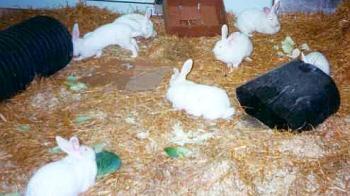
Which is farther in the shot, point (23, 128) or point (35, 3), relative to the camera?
point (35, 3)

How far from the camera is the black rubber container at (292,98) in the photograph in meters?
3.16

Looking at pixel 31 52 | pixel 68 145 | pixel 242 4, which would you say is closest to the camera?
pixel 68 145

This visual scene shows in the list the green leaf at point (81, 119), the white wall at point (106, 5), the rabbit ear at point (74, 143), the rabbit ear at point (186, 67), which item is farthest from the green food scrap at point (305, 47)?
the rabbit ear at point (74, 143)

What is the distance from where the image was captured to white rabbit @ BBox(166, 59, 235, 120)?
3289 millimetres

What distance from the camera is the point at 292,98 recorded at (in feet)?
10.5

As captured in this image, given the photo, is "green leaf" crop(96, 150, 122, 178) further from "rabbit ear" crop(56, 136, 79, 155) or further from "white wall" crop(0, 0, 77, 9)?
"white wall" crop(0, 0, 77, 9)

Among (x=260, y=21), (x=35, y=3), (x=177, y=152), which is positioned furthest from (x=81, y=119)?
(x=35, y=3)

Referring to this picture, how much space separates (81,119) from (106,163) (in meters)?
0.67

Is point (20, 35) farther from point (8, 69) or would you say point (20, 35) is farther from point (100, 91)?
point (100, 91)

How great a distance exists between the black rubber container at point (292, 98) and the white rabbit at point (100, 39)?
1522 millimetres

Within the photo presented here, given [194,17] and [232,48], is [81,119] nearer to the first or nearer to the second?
[232,48]

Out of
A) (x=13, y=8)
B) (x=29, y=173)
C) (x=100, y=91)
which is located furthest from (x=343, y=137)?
(x=13, y=8)

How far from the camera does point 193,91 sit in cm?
332

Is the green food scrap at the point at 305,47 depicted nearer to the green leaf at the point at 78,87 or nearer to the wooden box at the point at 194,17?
the wooden box at the point at 194,17
